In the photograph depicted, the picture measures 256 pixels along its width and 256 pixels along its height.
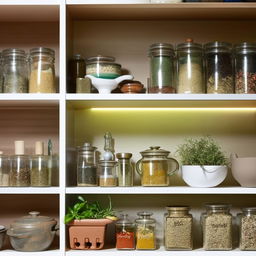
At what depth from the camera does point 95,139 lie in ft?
7.89

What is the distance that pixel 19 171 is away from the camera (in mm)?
2137

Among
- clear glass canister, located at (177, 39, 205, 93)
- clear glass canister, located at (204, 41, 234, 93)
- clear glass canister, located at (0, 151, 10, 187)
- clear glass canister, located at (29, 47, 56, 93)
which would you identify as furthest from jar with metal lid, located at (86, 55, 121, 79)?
clear glass canister, located at (0, 151, 10, 187)

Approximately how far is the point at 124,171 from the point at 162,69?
1.47 feet

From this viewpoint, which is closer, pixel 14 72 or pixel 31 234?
pixel 31 234

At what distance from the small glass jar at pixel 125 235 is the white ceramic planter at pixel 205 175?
31 centimetres

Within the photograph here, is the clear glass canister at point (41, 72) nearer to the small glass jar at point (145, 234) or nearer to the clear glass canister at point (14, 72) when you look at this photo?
the clear glass canister at point (14, 72)

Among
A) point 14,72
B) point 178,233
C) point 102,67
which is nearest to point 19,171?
point 14,72

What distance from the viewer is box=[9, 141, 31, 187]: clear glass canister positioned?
213cm

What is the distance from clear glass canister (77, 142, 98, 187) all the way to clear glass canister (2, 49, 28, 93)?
13.8 inches

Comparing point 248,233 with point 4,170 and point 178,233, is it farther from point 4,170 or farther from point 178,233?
point 4,170

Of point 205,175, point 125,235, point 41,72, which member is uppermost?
point 41,72

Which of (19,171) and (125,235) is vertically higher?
(19,171)

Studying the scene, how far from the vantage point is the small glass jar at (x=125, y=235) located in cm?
211

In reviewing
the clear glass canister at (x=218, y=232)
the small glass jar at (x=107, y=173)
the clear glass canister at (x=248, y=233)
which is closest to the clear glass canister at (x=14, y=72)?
the small glass jar at (x=107, y=173)
